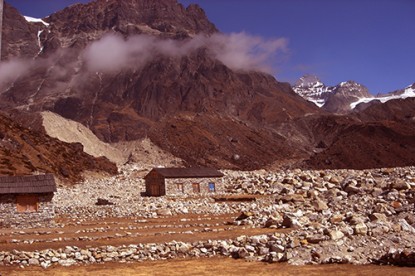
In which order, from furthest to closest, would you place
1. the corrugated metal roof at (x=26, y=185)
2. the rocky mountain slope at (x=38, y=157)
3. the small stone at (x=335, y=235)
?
1. the rocky mountain slope at (x=38, y=157)
2. the corrugated metal roof at (x=26, y=185)
3. the small stone at (x=335, y=235)

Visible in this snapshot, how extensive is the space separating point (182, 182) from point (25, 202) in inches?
831

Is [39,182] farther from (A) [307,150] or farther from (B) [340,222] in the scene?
(A) [307,150]

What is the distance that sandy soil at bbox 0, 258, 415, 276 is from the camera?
662 inches

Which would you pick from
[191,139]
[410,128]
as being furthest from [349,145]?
[191,139]

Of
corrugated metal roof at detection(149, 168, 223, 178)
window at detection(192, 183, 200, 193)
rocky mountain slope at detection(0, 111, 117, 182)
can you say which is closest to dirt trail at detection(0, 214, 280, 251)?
corrugated metal roof at detection(149, 168, 223, 178)

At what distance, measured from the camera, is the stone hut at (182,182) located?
48719 mm

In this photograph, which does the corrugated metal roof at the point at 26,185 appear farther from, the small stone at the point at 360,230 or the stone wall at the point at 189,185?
the stone wall at the point at 189,185

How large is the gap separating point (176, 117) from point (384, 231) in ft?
404

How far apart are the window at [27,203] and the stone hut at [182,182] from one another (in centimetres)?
1931

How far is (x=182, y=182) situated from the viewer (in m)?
49.2

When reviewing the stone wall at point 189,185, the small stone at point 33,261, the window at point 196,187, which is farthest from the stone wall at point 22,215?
the window at point 196,187

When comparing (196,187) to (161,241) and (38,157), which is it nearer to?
(161,241)

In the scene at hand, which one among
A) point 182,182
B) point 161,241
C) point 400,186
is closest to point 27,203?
point 161,241

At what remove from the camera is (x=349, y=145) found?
322ft
